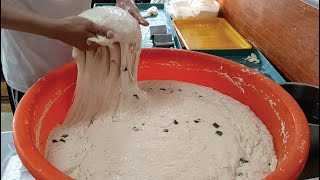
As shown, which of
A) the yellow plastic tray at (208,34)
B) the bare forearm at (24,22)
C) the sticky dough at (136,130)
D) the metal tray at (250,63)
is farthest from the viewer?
the yellow plastic tray at (208,34)

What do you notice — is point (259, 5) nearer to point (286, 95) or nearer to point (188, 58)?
point (188, 58)

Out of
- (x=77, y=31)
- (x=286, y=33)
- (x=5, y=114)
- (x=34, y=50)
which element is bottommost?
(x=5, y=114)

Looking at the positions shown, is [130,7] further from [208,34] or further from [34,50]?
[208,34]

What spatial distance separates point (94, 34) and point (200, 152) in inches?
19.9

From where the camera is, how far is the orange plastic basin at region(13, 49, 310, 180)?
33.8 inches

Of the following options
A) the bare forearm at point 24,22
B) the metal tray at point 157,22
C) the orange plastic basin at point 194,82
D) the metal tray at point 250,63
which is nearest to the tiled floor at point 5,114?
the metal tray at point 157,22

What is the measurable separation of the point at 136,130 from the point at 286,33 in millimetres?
813

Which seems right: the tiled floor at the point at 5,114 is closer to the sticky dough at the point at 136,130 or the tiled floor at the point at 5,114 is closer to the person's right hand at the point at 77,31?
the sticky dough at the point at 136,130

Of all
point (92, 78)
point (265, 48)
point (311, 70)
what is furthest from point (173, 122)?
point (265, 48)

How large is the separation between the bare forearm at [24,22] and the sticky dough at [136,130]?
0.62ft

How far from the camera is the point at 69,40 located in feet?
3.10

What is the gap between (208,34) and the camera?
2037 mm

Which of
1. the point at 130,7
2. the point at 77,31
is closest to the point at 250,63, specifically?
the point at 130,7

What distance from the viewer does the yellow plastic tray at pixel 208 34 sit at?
6.12 ft
